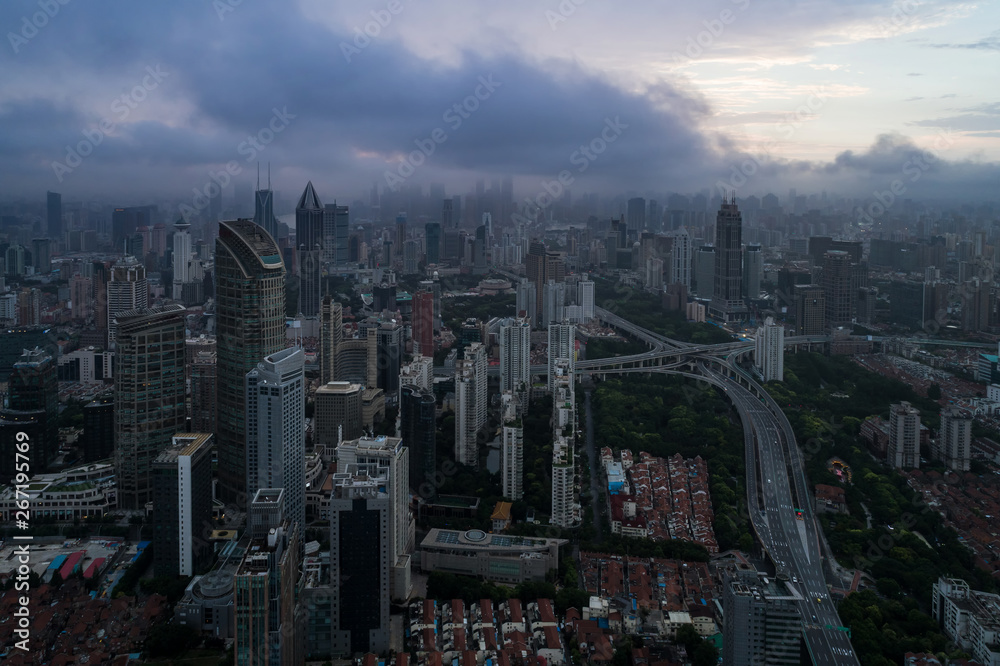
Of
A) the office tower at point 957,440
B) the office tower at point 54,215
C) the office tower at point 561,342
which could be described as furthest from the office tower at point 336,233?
the office tower at point 957,440

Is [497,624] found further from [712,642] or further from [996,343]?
[996,343]

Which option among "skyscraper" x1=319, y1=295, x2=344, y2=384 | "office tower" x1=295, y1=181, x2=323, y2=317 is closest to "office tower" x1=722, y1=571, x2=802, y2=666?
"skyscraper" x1=319, y1=295, x2=344, y2=384

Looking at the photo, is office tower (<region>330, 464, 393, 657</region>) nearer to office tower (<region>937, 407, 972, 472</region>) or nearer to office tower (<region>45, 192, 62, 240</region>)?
office tower (<region>937, 407, 972, 472</region>)

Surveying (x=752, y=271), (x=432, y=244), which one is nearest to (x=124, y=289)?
(x=432, y=244)

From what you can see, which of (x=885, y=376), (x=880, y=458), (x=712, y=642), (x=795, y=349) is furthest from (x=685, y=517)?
(x=795, y=349)

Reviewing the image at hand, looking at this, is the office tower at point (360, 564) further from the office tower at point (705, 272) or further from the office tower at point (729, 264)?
the office tower at point (705, 272)

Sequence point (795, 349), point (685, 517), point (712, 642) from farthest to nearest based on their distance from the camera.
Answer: point (795, 349) < point (685, 517) < point (712, 642)
